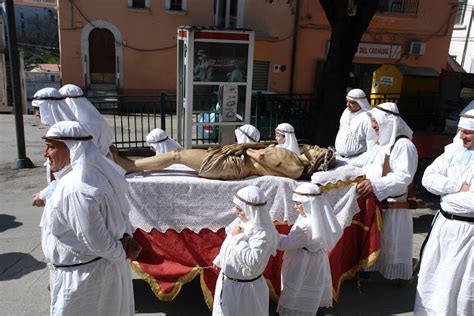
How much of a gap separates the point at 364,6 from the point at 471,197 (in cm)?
500

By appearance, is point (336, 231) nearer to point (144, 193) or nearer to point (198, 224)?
point (198, 224)

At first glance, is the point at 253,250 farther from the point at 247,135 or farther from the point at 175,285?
the point at 247,135

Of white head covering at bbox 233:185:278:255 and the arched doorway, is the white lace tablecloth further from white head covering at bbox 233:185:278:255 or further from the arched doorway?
the arched doorway

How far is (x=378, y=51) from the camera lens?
1698 cm

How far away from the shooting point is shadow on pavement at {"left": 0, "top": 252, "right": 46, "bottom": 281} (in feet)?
14.5

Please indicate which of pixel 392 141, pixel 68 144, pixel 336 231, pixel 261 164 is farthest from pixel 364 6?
pixel 68 144

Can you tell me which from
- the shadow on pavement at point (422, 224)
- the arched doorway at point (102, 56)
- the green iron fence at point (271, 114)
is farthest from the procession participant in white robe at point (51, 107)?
the arched doorway at point (102, 56)

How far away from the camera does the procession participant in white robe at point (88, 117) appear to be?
13.2 feet

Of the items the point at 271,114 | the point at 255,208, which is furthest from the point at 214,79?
the point at 255,208

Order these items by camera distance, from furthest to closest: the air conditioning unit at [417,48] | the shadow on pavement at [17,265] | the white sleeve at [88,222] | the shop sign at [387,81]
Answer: the air conditioning unit at [417,48], the shop sign at [387,81], the shadow on pavement at [17,265], the white sleeve at [88,222]

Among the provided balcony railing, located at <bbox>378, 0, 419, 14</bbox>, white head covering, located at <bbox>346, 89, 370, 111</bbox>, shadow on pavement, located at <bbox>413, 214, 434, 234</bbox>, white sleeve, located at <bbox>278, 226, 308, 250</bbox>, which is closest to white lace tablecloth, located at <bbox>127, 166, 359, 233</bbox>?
white sleeve, located at <bbox>278, 226, 308, 250</bbox>

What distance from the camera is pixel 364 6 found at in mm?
7301

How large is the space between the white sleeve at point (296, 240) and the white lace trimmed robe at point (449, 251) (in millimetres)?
1116

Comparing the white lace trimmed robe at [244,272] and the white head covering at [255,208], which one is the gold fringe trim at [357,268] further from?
the white head covering at [255,208]
